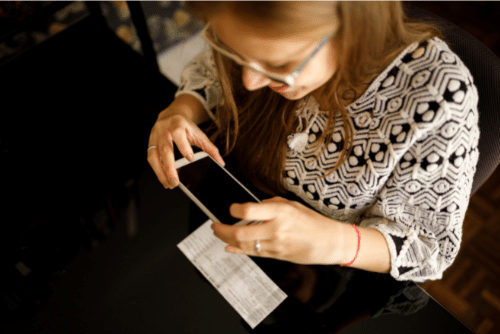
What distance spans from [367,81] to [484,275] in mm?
1289

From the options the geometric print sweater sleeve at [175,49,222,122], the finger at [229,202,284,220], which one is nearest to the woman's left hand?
the finger at [229,202,284,220]

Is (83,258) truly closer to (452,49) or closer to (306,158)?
(306,158)

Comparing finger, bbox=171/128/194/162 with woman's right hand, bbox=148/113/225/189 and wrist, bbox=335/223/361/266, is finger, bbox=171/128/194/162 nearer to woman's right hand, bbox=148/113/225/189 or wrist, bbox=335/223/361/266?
woman's right hand, bbox=148/113/225/189

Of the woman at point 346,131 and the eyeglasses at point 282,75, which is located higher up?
the eyeglasses at point 282,75

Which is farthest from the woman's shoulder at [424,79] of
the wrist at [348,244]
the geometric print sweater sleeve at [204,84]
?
the geometric print sweater sleeve at [204,84]

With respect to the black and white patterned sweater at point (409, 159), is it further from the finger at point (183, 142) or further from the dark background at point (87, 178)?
the dark background at point (87, 178)

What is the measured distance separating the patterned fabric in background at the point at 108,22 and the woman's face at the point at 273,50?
50 cm

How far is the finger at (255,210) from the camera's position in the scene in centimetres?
56

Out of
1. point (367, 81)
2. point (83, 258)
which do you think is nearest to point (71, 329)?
point (83, 258)

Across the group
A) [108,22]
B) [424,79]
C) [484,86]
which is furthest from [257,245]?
[108,22]

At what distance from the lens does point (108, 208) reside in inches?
36.5

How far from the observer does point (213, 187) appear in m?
0.79

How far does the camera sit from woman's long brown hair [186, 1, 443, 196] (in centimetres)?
49

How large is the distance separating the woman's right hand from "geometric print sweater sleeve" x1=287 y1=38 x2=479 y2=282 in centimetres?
23
